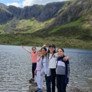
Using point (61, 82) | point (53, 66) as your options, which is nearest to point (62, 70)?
point (61, 82)

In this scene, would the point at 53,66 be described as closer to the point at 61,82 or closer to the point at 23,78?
the point at 61,82

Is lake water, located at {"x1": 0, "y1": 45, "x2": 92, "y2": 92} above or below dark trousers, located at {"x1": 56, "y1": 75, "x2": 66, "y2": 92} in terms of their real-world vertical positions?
below

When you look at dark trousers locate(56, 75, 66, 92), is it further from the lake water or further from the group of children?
the lake water

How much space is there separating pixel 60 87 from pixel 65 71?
56.2 inches

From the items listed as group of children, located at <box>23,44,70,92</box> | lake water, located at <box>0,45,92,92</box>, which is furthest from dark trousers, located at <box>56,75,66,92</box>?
lake water, located at <box>0,45,92,92</box>

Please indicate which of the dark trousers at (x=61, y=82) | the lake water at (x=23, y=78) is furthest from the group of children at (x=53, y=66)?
the lake water at (x=23, y=78)

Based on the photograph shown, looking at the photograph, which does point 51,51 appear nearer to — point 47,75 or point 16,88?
point 47,75

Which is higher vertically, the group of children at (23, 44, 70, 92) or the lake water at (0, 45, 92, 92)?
the group of children at (23, 44, 70, 92)

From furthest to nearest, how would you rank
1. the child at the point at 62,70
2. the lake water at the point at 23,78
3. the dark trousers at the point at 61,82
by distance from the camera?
the lake water at the point at 23,78 < the dark trousers at the point at 61,82 < the child at the point at 62,70

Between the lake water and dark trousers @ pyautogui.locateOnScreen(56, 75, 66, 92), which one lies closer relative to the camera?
dark trousers @ pyautogui.locateOnScreen(56, 75, 66, 92)

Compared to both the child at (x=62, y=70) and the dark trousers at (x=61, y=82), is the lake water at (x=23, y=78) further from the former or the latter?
the child at (x=62, y=70)

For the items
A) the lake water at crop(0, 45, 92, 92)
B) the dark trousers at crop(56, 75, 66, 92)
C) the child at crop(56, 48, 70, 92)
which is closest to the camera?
the child at crop(56, 48, 70, 92)

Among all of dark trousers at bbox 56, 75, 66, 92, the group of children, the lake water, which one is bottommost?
the lake water

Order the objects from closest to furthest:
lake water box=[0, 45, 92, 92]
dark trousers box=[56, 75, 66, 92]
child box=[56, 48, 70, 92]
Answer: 1. child box=[56, 48, 70, 92]
2. dark trousers box=[56, 75, 66, 92]
3. lake water box=[0, 45, 92, 92]
